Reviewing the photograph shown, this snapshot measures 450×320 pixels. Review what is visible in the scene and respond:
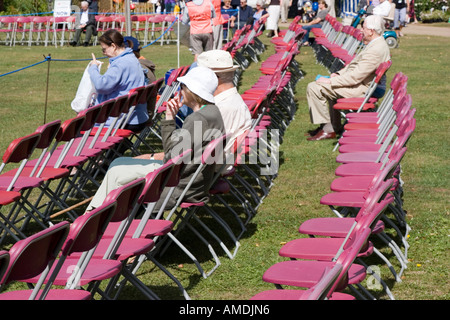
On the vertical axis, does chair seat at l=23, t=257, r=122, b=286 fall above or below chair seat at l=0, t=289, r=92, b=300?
below

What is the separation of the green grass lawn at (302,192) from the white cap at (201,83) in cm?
114

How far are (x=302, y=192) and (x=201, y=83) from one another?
2142 mm

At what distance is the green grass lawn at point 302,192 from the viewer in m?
5.18

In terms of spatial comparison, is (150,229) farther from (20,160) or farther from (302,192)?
(302,192)

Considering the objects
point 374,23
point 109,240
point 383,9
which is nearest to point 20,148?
point 109,240

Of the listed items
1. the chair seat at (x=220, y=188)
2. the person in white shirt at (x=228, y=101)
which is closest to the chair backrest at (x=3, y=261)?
the chair seat at (x=220, y=188)

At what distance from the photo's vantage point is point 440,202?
6.95m

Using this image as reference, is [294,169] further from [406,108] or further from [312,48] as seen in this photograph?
[312,48]

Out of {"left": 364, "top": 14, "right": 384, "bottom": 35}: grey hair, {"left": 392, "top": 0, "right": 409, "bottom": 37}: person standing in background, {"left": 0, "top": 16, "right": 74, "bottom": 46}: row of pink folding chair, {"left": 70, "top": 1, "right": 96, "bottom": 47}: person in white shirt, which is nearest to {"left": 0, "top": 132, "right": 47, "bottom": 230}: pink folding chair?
{"left": 364, "top": 14, "right": 384, "bottom": 35}: grey hair

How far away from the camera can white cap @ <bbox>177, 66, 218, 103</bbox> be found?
5.67m

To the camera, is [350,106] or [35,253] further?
[350,106]

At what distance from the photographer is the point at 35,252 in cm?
309

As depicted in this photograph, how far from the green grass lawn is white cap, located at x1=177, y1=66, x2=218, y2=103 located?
3.75 feet

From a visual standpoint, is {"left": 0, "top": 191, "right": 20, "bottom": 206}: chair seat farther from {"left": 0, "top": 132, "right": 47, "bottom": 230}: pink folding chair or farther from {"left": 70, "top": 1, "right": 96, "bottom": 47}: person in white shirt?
{"left": 70, "top": 1, "right": 96, "bottom": 47}: person in white shirt
